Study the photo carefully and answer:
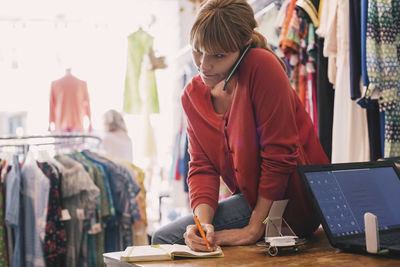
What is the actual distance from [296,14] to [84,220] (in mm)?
1646

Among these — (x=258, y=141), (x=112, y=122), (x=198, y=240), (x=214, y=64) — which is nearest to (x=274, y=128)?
(x=258, y=141)

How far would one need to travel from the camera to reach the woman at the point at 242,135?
3.93 feet

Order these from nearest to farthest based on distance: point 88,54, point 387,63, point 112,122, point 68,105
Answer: point 387,63, point 112,122, point 68,105, point 88,54

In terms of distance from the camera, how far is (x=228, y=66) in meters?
1.25

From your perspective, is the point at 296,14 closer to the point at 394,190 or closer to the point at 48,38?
the point at 394,190

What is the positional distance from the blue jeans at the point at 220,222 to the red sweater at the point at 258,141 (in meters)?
0.03

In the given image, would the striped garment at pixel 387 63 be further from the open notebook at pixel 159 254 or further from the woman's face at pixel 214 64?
the open notebook at pixel 159 254

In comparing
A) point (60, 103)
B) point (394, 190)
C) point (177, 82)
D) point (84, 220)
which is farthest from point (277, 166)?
point (60, 103)

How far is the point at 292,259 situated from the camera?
974 millimetres

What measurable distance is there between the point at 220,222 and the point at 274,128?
12.0 inches

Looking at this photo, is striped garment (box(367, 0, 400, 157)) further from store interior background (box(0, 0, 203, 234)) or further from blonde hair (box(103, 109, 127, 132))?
store interior background (box(0, 0, 203, 234))

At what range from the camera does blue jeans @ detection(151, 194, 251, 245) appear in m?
1.28

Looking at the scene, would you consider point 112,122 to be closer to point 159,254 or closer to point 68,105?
point 68,105

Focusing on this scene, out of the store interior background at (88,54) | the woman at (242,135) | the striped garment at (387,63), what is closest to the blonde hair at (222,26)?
the woman at (242,135)
